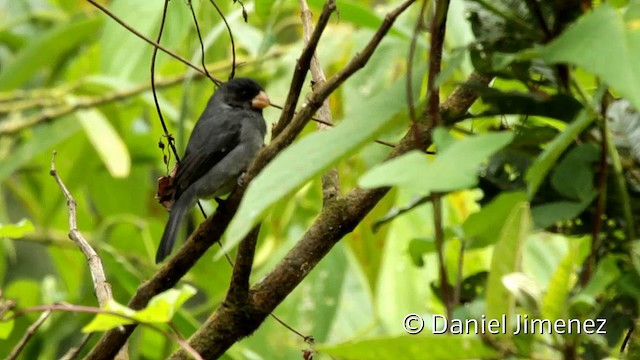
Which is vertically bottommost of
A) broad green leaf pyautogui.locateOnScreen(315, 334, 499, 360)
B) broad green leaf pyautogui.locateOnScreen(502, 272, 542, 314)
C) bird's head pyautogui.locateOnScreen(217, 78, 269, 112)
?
broad green leaf pyautogui.locateOnScreen(315, 334, 499, 360)

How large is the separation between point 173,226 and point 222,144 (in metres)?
0.50

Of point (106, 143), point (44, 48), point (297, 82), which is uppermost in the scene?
point (44, 48)

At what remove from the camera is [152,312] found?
1.12 m

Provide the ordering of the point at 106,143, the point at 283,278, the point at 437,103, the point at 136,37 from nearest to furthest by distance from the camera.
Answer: the point at 437,103 < the point at 283,278 < the point at 136,37 < the point at 106,143

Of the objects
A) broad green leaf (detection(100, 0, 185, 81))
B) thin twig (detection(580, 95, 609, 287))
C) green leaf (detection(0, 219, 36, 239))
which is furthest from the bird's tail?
thin twig (detection(580, 95, 609, 287))

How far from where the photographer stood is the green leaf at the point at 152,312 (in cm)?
111

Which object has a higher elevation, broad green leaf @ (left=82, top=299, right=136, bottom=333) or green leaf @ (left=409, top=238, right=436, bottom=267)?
green leaf @ (left=409, top=238, right=436, bottom=267)

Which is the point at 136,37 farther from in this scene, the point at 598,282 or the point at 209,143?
the point at 598,282

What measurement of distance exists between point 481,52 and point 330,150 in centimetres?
33

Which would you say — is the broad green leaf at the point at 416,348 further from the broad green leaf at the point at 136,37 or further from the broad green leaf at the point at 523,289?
the broad green leaf at the point at 136,37

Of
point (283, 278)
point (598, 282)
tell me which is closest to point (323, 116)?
point (283, 278)

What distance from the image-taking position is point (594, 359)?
139 cm

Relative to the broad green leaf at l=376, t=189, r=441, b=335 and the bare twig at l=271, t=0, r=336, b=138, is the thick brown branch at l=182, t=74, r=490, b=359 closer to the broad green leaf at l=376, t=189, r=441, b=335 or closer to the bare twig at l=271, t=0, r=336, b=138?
the bare twig at l=271, t=0, r=336, b=138

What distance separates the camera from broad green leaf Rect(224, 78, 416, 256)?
896 mm
